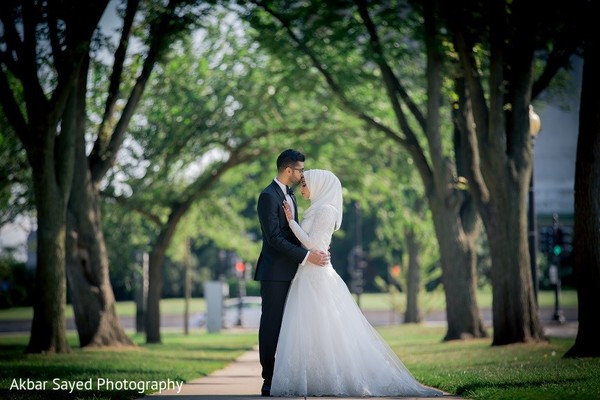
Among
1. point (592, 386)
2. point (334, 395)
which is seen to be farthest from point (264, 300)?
point (592, 386)

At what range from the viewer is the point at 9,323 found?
2060 inches

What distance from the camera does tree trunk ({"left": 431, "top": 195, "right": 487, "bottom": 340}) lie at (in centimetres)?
2230

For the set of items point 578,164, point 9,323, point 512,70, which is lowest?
point 9,323

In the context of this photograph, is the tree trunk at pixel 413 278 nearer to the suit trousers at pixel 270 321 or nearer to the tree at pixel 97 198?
the tree at pixel 97 198

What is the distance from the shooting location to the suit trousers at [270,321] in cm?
1013

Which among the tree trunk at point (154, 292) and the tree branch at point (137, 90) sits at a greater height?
the tree branch at point (137, 90)

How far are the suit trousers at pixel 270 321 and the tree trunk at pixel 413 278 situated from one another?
93.3 feet

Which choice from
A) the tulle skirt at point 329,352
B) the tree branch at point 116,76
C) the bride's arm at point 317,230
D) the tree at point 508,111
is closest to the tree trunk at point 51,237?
the tree branch at point 116,76

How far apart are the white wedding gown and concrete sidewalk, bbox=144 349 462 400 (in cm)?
33

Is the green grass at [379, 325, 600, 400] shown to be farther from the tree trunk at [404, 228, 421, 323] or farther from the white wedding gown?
the tree trunk at [404, 228, 421, 323]

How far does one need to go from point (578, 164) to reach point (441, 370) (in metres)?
3.23

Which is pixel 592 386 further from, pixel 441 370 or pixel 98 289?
pixel 98 289

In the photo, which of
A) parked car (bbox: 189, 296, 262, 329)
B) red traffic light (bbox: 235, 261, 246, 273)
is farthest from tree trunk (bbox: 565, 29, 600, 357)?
red traffic light (bbox: 235, 261, 246, 273)

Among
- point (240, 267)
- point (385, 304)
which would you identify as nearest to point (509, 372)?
point (240, 267)
